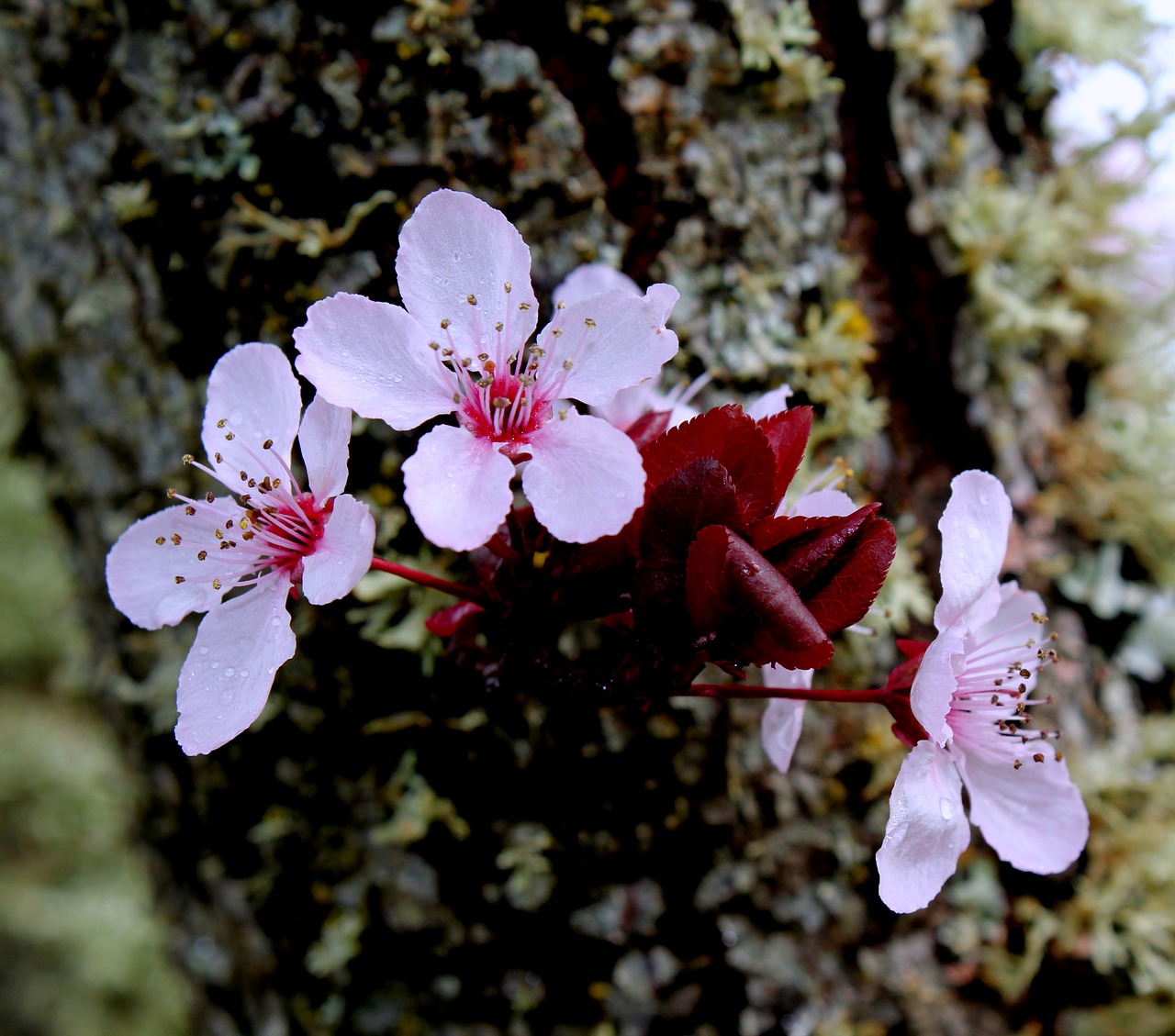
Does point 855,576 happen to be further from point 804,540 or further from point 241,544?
point 241,544

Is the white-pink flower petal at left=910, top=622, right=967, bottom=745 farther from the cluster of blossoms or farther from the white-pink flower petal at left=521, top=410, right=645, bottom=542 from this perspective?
the white-pink flower petal at left=521, top=410, right=645, bottom=542

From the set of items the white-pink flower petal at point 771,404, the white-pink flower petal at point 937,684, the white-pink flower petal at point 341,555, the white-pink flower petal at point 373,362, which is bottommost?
the white-pink flower petal at point 937,684

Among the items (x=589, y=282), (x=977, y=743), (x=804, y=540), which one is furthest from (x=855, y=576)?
(x=589, y=282)

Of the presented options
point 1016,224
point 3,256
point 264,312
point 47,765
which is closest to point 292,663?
point 264,312

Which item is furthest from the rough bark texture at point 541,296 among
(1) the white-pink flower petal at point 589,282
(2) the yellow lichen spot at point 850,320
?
(1) the white-pink flower petal at point 589,282

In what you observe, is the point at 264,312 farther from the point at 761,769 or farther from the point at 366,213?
the point at 761,769

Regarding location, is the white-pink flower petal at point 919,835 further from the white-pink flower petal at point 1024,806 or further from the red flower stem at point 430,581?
the red flower stem at point 430,581

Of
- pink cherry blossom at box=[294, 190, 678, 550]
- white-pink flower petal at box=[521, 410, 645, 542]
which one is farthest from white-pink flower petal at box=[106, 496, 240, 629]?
white-pink flower petal at box=[521, 410, 645, 542]
